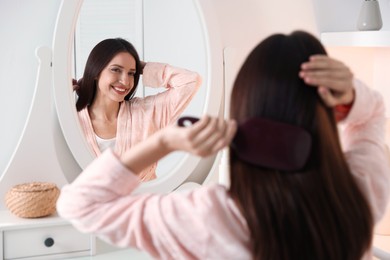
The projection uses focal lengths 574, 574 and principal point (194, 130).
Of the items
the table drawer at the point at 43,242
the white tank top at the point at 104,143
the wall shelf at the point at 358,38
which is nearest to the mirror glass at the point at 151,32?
the white tank top at the point at 104,143

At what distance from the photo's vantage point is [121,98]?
1.47 m

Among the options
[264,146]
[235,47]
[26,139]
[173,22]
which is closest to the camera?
[264,146]

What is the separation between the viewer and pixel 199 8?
1542mm

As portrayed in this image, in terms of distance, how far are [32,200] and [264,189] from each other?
832 mm

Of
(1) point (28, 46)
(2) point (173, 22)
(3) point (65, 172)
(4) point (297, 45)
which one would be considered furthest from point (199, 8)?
(4) point (297, 45)

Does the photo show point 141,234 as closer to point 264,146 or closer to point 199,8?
point 264,146

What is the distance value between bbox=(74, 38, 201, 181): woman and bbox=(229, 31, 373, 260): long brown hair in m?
0.82

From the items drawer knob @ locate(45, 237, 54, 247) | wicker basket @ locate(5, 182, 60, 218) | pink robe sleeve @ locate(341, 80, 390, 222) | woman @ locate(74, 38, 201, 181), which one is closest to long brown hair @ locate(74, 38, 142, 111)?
woman @ locate(74, 38, 201, 181)

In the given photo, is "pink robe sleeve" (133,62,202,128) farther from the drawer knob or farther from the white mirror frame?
the drawer knob

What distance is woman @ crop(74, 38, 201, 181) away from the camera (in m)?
1.44

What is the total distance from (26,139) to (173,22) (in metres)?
0.48

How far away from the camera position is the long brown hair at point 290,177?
0.65m

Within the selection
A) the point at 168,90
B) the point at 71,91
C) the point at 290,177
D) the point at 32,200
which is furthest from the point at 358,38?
the point at 290,177

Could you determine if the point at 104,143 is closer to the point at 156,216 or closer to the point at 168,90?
the point at 168,90
